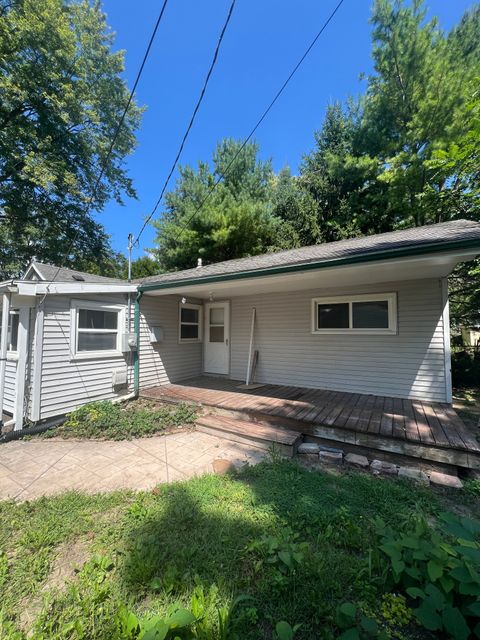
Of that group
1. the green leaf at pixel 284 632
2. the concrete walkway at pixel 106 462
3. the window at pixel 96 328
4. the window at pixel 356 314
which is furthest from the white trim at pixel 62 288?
the green leaf at pixel 284 632

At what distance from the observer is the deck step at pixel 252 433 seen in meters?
3.74

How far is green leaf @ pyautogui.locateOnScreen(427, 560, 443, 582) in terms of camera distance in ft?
4.37

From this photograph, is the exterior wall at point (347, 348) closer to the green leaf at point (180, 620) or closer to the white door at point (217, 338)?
the white door at point (217, 338)

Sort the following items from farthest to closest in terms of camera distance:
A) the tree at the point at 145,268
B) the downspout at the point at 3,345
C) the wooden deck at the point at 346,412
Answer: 1. the tree at the point at 145,268
2. the downspout at the point at 3,345
3. the wooden deck at the point at 346,412

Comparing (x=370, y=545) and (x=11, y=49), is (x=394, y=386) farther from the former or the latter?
(x=11, y=49)

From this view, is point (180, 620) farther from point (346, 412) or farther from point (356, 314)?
point (356, 314)

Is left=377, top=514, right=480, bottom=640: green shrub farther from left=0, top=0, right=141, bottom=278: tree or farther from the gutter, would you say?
left=0, top=0, right=141, bottom=278: tree

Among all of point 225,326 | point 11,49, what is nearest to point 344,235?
point 225,326

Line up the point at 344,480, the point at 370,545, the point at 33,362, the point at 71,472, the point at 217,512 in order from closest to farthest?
the point at 370,545
the point at 217,512
the point at 344,480
the point at 71,472
the point at 33,362

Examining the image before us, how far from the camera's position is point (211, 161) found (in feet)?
44.8

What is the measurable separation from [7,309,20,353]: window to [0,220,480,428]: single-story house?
0.9 inches

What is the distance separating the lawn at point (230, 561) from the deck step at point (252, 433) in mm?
893

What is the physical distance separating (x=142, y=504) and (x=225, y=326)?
16.7 feet

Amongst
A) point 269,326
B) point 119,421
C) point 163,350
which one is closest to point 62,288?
point 119,421
